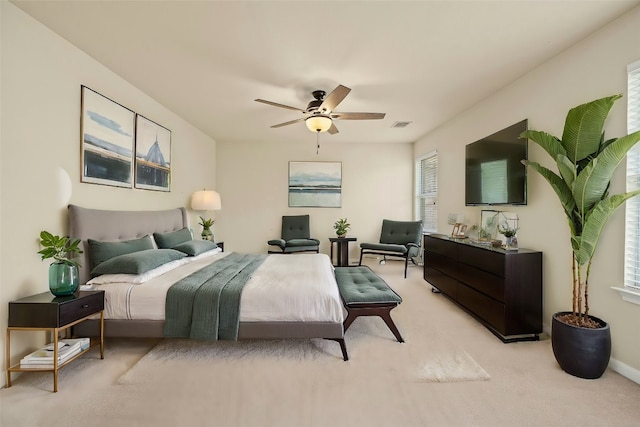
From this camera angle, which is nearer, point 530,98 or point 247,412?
point 247,412

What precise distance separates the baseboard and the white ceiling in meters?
2.57

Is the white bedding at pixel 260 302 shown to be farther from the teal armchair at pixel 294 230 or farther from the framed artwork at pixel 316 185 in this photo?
the framed artwork at pixel 316 185

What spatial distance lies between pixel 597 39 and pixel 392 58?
1591mm

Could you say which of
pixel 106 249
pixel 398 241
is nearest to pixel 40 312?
pixel 106 249

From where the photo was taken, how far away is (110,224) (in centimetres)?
271

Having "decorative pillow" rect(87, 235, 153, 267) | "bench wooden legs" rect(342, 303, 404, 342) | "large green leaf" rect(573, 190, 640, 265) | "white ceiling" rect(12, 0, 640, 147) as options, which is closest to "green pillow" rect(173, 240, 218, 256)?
"decorative pillow" rect(87, 235, 153, 267)

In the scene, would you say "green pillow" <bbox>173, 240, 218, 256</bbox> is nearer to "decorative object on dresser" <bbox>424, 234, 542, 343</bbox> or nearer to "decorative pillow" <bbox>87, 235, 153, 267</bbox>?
"decorative pillow" <bbox>87, 235, 153, 267</bbox>

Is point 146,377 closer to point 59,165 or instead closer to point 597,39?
point 59,165

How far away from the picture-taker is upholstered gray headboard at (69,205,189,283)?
7.83ft

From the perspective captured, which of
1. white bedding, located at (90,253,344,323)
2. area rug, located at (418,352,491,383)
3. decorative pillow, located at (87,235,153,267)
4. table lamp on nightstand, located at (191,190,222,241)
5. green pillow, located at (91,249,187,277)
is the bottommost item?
area rug, located at (418,352,491,383)

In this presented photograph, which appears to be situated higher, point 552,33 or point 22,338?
point 552,33

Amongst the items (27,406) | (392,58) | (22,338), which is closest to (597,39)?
(392,58)

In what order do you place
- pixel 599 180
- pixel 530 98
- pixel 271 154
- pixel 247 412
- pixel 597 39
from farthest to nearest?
pixel 271 154, pixel 530 98, pixel 597 39, pixel 599 180, pixel 247 412

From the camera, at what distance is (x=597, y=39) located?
7.14 ft
